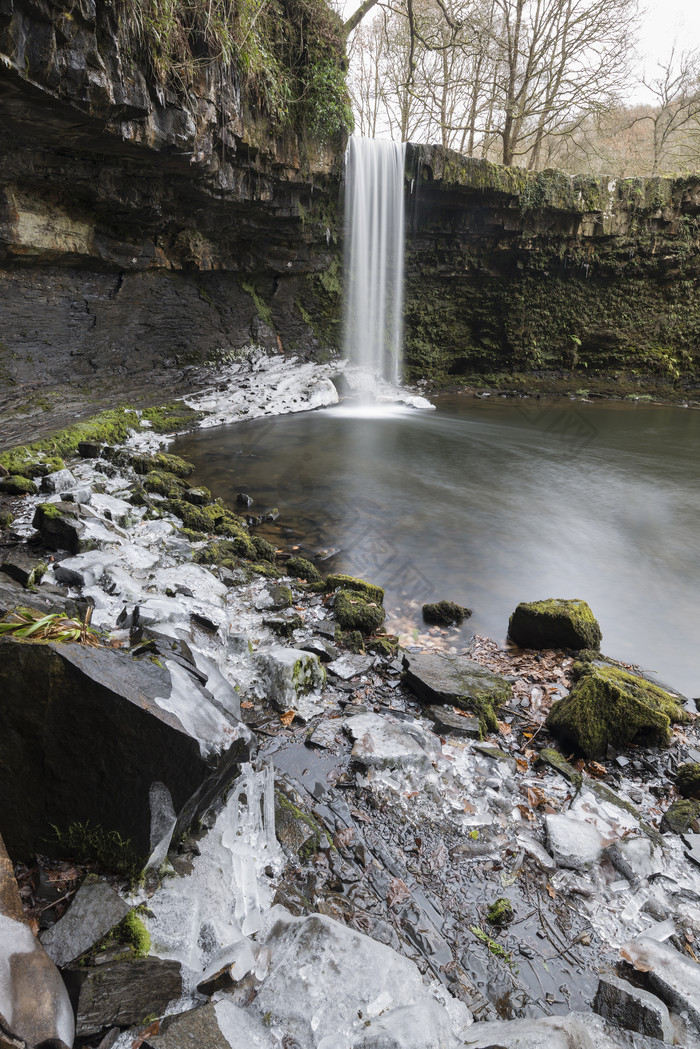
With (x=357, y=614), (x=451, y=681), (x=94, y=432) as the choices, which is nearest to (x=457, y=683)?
(x=451, y=681)

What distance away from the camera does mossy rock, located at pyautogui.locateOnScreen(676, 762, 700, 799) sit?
2938 mm

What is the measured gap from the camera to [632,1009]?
1.75 meters

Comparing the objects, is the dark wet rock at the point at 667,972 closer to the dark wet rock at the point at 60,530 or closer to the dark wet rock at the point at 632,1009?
the dark wet rock at the point at 632,1009

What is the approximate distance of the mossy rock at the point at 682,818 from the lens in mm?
2658

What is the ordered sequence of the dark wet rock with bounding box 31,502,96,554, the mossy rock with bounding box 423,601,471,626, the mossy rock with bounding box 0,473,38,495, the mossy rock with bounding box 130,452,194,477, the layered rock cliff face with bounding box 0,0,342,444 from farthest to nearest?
1. the mossy rock with bounding box 130,452,194,477
2. the layered rock cliff face with bounding box 0,0,342,444
3. the mossy rock with bounding box 0,473,38,495
4. the mossy rock with bounding box 423,601,471,626
5. the dark wet rock with bounding box 31,502,96,554

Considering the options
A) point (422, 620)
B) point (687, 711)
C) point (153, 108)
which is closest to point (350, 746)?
point (422, 620)

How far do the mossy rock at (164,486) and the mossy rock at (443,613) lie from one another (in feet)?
11.8

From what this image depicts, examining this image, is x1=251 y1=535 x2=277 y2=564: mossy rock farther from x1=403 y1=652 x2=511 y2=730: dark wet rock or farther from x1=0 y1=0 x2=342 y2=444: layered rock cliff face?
x1=0 y1=0 x2=342 y2=444: layered rock cliff face

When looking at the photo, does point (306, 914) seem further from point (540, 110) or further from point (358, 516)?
point (540, 110)

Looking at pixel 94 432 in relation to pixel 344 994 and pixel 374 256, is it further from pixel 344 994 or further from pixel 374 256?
pixel 374 256

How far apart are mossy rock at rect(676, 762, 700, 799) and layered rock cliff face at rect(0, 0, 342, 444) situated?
8389 mm

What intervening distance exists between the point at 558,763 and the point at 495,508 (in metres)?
5.28

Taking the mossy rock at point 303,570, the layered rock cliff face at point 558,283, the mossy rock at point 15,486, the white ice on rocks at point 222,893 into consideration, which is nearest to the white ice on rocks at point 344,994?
the white ice on rocks at point 222,893

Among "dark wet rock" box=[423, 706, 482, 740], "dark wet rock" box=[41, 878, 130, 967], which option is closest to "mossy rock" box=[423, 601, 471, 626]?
"dark wet rock" box=[423, 706, 482, 740]
